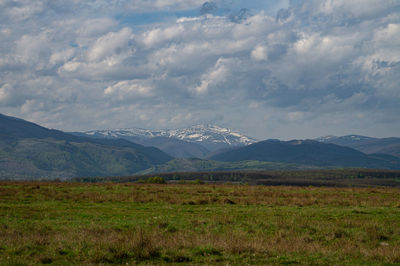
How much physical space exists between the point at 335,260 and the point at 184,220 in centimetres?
1209

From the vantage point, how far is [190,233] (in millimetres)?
20656

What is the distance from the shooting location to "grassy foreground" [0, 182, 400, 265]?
51.5ft

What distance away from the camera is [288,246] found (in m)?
17.5

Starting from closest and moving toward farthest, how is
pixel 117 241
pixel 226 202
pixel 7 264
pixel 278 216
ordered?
pixel 7 264 → pixel 117 241 → pixel 278 216 → pixel 226 202

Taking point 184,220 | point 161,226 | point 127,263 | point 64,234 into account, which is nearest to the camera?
point 127,263

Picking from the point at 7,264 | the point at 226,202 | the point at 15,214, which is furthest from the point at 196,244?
the point at 226,202

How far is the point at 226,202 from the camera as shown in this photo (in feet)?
120

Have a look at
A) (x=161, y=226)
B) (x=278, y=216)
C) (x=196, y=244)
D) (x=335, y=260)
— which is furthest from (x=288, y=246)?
(x=278, y=216)

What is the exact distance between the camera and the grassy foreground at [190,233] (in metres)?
15.7

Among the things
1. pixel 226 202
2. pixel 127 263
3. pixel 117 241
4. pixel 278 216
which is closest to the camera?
pixel 127 263

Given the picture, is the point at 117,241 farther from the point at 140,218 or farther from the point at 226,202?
the point at 226,202

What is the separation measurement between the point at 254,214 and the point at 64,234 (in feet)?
48.6

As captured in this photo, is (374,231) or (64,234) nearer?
(64,234)

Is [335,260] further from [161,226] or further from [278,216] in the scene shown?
[278,216]
